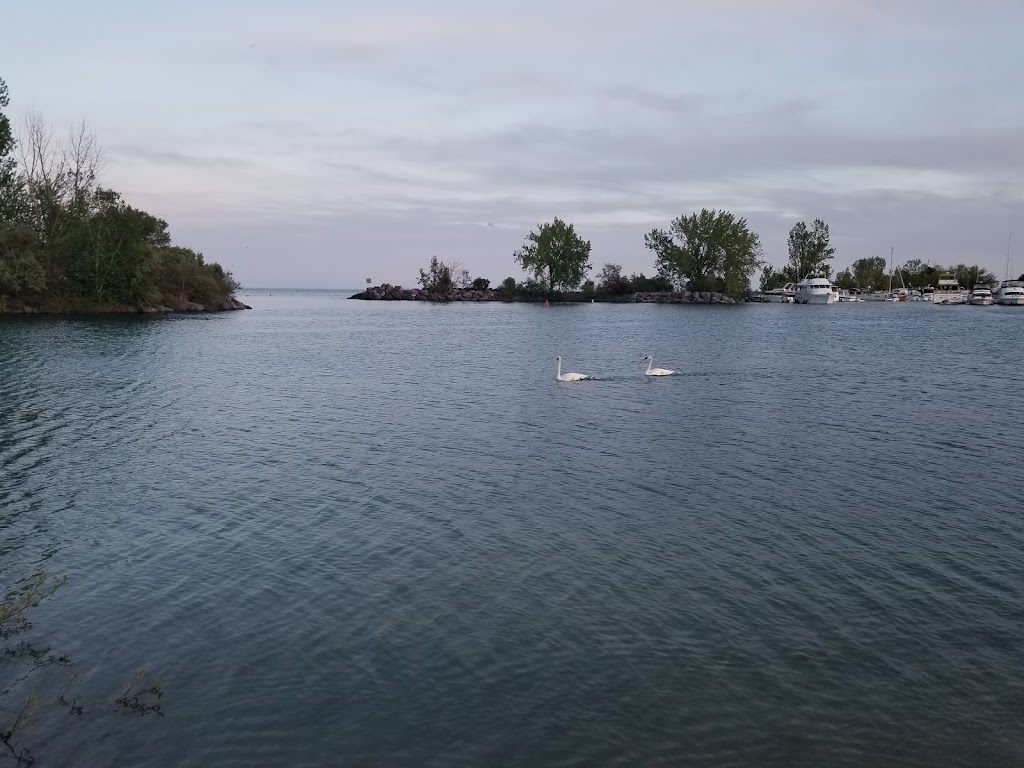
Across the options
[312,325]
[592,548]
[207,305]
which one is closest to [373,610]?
[592,548]

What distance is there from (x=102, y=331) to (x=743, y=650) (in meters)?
83.6

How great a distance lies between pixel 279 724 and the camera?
452 inches

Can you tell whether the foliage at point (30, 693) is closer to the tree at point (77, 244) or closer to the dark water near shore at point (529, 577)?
the dark water near shore at point (529, 577)

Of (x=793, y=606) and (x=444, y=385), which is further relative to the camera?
(x=444, y=385)

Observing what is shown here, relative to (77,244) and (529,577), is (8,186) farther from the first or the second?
(529,577)

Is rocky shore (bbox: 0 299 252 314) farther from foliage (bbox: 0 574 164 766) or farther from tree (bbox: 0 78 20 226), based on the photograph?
foliage (bbox: 0 574 164 766)

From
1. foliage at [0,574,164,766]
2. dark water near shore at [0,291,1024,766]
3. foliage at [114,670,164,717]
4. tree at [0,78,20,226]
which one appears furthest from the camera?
tree at [0,78,20,226]

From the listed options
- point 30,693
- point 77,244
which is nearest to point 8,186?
point 77,244

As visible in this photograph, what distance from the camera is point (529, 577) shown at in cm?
1695

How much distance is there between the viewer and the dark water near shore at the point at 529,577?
11406 mm

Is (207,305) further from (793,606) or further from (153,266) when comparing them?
(793,606)

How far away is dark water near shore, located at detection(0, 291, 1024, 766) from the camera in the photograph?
11406 mm

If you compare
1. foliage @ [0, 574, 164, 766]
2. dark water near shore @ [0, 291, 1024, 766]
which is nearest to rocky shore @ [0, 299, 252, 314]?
dark water near shore @ [0, 291, 1024, 766]

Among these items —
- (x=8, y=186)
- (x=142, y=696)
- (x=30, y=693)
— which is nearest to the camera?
(x=30, y=693)
